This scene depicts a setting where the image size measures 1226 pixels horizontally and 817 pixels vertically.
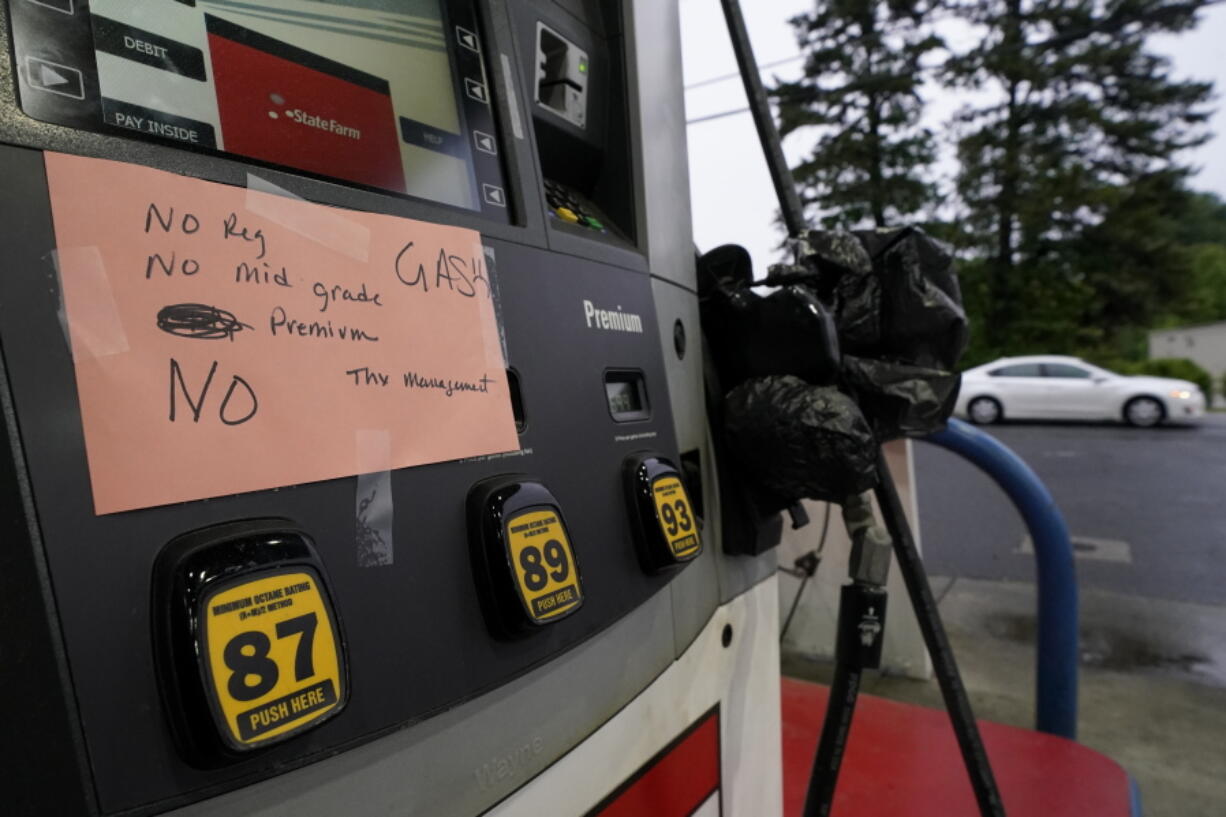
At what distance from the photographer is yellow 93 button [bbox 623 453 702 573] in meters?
0.67

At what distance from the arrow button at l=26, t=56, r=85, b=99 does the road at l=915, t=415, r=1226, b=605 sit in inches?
209

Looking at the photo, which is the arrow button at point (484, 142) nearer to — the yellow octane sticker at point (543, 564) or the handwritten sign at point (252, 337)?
the handwritten sign at point (252, 337)

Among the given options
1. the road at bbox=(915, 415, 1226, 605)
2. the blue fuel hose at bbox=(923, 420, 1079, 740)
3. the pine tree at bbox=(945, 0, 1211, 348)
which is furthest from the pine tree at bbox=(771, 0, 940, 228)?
the blue fuel hose at bbox=(923, 420, 1079, 740)

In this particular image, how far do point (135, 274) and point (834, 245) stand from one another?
868 millimetres

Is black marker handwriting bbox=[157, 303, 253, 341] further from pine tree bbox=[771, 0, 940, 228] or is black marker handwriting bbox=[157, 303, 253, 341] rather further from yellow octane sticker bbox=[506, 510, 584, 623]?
pine tree bbox=[771, 0, 940, 228]

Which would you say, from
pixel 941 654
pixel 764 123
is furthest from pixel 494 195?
pixel 941 654

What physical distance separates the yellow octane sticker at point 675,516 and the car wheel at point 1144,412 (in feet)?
41.9

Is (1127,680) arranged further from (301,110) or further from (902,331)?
(301,110)

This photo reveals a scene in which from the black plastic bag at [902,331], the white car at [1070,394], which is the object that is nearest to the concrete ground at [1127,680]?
the black plastic bag at [902,331]

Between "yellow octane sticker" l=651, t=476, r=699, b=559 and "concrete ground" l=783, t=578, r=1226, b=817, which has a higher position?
"yellow octane sticker" l=651, t=476, r=699, b=559

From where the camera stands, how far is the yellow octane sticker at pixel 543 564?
0.52 metres

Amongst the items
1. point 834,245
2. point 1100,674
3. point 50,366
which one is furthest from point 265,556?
point 1100,674

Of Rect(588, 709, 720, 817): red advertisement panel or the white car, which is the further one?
the white car

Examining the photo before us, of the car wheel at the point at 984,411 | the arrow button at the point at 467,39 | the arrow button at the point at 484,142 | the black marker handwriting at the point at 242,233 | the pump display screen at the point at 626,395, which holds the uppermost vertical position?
the arrow button at the point at 467,39
